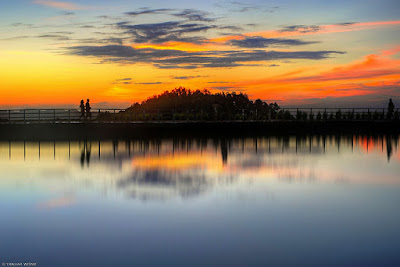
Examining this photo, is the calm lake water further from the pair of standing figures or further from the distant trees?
the distant trees

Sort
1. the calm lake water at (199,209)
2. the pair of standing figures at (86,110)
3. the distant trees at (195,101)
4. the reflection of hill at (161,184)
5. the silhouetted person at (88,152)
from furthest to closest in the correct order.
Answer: the distant trees at (195,101), the pair of standing figures at (86,110), the silhouetted person at (88,152), the reflection of hill at (161,184), the calm lake water at (199,209)

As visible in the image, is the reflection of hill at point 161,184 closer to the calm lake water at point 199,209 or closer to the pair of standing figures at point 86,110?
the calm lake water at point 199,209

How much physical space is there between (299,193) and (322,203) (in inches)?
66.7

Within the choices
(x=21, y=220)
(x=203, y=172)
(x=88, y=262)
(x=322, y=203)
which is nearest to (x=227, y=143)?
(x=203, y=172)

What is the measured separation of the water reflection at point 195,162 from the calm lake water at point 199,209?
80 millimetres

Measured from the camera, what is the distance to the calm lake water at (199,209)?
10.3 m

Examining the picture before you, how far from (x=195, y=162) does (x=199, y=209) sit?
10.5m

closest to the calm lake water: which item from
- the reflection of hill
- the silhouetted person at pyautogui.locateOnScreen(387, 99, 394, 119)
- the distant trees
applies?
the reflection of hill

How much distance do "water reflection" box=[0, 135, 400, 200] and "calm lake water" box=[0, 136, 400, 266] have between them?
0.08 meters

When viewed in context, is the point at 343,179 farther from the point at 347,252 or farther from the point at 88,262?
the point at 88,262

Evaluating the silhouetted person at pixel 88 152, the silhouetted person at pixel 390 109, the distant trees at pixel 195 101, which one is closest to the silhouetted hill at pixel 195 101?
the distant trees at pixel 195 101

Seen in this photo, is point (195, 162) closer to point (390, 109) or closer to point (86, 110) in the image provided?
point (86, 110)

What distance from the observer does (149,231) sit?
12.0 m

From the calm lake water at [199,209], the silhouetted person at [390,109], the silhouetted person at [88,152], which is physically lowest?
the calm lake water at [199,209]
